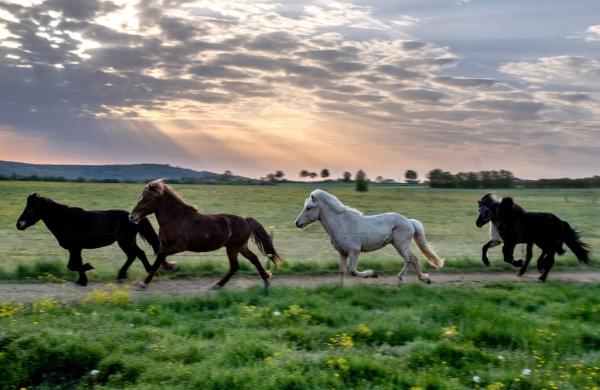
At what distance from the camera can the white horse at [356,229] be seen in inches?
461

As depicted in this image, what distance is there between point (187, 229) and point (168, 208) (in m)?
0.57

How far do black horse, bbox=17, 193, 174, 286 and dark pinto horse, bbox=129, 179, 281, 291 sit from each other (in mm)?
940

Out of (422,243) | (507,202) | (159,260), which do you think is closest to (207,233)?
(159,260)

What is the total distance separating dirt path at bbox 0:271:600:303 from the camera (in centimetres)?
1028

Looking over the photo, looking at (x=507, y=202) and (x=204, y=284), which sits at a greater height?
(x=507, y=202)

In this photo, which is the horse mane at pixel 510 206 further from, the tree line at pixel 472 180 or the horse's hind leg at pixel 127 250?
the tree line at pixel 472 180

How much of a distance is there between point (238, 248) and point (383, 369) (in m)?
5.33

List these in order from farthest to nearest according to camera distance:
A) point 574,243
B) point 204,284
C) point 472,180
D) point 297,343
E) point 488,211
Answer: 1. point 472,180
2. point 574,243
3. point 488,211
4. point 204,284
5. point 297,343

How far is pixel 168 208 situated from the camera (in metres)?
11.3

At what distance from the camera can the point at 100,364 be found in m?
6.81

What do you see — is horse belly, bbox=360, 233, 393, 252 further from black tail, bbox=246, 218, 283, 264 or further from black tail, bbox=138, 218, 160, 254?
black tail, bbox=138, 218, 160, 254

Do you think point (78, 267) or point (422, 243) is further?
point (422, 243)

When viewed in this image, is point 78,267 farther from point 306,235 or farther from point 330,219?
point 306,235

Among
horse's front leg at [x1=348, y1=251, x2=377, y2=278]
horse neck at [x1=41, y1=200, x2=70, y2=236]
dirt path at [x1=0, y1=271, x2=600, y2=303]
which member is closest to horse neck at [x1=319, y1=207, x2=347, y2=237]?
horse's front leg at [x1=348, y1=251, x2=377, y2=278]
